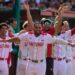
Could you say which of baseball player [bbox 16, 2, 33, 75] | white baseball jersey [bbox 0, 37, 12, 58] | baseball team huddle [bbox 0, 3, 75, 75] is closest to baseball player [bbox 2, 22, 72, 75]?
baseball team huddle [bbox 0, 3, 75, 75]

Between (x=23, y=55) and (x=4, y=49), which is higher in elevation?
(x=4, y=49)

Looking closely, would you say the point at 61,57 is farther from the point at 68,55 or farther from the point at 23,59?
the point at 23,59

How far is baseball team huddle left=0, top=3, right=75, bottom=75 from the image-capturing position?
953 cm

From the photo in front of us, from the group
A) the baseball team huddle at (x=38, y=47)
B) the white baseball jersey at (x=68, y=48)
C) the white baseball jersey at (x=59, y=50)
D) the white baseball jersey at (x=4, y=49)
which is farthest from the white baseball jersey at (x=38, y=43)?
the white baseball jersey at (x=68, y=48)

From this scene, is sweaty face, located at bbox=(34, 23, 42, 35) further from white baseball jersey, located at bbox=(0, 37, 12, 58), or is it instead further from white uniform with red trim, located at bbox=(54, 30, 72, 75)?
white uniform with red trim, located at bbox=(54, 30, 72, 75)

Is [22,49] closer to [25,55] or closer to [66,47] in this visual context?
[25,55]

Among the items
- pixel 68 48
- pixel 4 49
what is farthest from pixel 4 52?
pixel 68 48

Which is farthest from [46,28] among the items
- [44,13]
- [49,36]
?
[44,13]

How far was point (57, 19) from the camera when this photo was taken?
34.1ft

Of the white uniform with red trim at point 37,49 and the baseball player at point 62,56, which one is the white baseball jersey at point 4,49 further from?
the baseball player at point 62,56

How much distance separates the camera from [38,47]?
9555 mm

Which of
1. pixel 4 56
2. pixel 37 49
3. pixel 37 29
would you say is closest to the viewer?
pixel 37 29

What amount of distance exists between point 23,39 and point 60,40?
0.81 m

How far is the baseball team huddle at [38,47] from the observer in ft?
31.3
